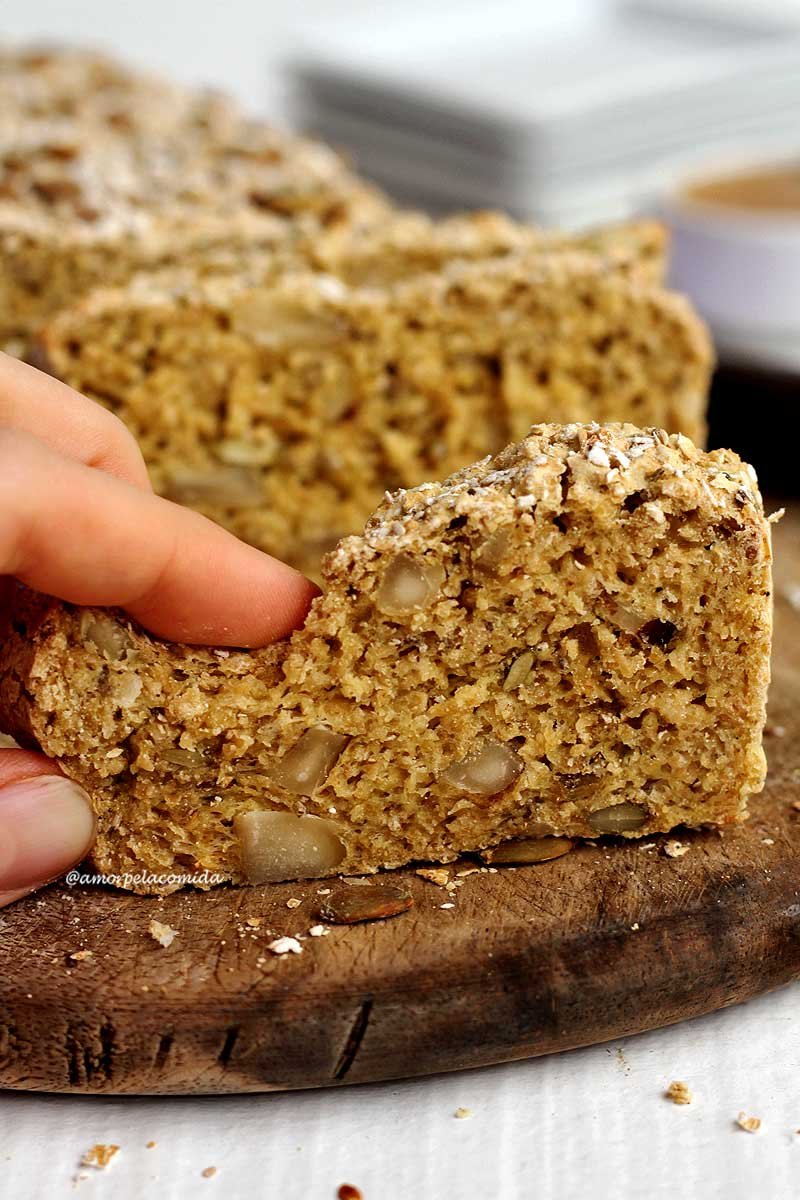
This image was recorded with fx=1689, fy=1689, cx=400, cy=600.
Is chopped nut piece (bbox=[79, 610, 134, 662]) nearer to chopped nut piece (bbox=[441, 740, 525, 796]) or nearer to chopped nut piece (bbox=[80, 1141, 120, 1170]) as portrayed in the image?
chopped nut piece (bbox=[441, 740, 525, 796])

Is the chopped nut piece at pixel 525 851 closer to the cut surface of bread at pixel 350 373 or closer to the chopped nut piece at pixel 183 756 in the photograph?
the chopped nut piece at pixel 183 756

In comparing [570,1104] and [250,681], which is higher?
[250,681]

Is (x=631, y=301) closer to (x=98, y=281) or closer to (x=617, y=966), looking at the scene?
(x=98, y=281)

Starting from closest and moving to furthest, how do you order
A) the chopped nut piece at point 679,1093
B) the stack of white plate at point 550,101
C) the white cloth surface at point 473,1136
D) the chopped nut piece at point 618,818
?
the white cloth surface at point 473,1136, the chopped nut piece at point 679,1093, the chopped nut piece at point 618,818, the stack of white plate at point 550,101

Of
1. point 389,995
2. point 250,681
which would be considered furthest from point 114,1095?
point 250,681

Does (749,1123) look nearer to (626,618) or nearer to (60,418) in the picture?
(626,618)

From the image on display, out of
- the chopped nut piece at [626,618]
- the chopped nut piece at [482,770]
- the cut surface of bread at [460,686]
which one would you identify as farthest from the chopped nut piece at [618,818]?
the chopped nut piece at [626,618]
